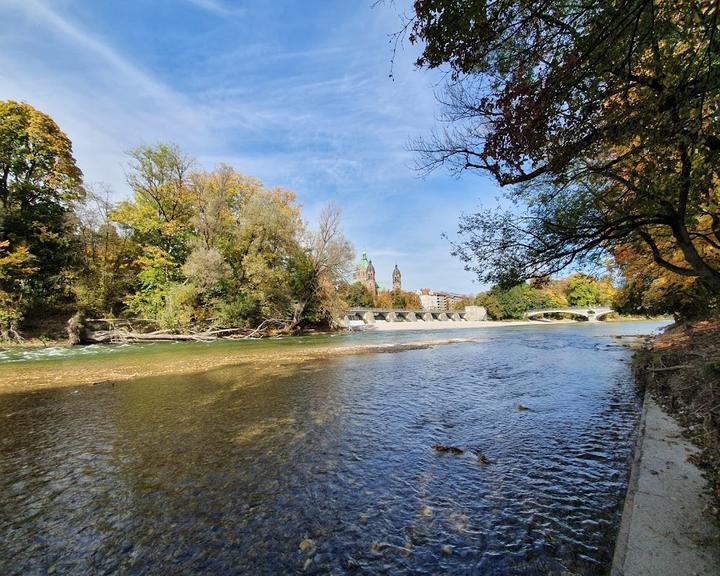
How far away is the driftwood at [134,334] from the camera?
89.8 feet

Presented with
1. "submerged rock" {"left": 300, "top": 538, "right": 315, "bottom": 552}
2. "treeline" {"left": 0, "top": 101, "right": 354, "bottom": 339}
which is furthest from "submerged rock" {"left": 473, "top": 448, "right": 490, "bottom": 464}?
"treeline" {"left": 0, "top": 101, "right": 354, "bottom": 339}

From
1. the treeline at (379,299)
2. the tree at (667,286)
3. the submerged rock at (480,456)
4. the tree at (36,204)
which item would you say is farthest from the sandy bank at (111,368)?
the treeline at (379,299)

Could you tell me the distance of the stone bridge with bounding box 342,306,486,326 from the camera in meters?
73.2

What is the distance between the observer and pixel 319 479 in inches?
179

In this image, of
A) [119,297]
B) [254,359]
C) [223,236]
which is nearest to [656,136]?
[254,359]

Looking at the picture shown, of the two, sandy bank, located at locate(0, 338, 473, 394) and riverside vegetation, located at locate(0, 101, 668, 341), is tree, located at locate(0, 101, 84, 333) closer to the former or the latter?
riverside vegetation, located at locate(0, 101, 668, 341)

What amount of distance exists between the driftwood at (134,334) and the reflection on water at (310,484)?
70.8ft

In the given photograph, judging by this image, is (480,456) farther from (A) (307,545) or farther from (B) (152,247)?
(B) (152,247)

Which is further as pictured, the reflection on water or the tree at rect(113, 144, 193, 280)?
the tree at rect(113, 144, 193, 280)

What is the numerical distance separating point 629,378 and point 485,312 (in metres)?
95.0

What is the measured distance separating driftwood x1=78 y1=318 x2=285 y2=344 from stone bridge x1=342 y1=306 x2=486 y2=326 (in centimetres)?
3560

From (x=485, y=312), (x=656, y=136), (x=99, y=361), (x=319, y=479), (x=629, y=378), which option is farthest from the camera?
(x=485, y=312)

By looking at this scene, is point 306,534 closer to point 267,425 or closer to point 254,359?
point 267,425

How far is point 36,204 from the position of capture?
2645 cm
